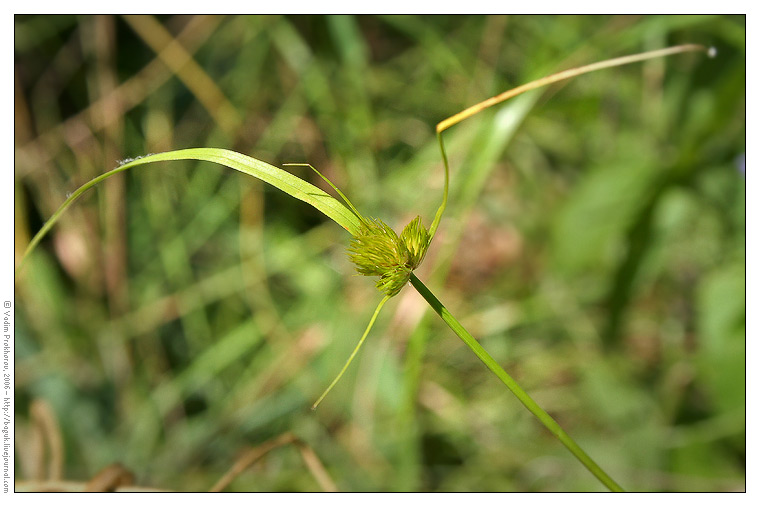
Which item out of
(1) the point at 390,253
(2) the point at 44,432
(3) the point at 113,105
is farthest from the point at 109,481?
(3) the point at 113,105

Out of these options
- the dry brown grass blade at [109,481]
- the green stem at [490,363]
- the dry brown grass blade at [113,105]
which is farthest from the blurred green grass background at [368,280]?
the green stem at [490,363]

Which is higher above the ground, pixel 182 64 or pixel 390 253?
pixel 182 64

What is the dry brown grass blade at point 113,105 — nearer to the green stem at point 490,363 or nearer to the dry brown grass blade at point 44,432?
the dry brown grass blade at point 44,432

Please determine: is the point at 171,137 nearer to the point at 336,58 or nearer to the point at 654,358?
the point at 336,58

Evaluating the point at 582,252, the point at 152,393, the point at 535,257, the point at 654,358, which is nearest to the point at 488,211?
the point at 535,257

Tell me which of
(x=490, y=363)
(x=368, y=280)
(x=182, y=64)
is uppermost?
(x=182, y=64)

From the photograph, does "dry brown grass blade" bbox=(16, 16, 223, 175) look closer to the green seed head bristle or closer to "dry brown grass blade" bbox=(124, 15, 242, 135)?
"dry brown grass blade" bbox=(124, 15, 242, 135)

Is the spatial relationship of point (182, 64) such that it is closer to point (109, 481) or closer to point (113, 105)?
point (113, 105)
